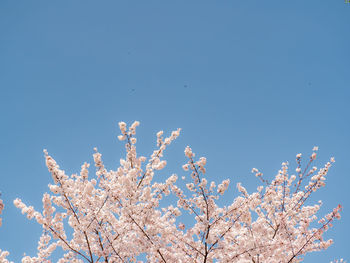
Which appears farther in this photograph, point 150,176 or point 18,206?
point 150,176

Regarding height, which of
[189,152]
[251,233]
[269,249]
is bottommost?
[269,249]

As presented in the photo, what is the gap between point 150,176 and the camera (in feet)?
23.5

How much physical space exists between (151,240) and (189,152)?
211cm

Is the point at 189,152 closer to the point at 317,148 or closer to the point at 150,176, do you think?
the point at 150,176

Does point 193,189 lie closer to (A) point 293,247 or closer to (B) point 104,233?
(B) point 104,233

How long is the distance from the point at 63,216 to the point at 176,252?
111 inches

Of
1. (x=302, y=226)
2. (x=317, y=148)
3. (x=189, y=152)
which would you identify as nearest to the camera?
(x=189, y=152)

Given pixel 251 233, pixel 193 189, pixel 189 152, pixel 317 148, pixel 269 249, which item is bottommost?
pixel 269 249

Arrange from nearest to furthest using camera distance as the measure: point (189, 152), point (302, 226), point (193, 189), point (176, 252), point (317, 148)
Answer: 1. point (189, 152)
2. point (193, 189)
3. point (176, 252)
4. point (302, 226)
5. point (317, 148)

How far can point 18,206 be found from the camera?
6262 millimetres

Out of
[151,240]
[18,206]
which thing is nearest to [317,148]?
[151,240]

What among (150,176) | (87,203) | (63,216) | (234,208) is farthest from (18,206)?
(234,208)

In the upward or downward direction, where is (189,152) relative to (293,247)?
upward

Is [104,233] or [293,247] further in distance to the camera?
[293,247]
